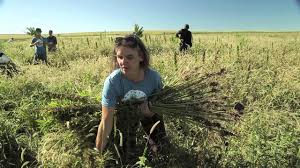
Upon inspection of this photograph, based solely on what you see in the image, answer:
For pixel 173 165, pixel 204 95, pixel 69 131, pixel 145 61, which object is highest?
pixel 145 61

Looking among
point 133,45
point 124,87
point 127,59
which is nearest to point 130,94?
point 124,87

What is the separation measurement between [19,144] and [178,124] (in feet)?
5.78

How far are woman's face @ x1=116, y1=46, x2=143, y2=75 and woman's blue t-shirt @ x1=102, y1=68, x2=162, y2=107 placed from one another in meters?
0.10

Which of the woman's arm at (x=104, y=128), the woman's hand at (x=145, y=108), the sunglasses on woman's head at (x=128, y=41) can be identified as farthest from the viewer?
the woman's hand at (x=145, y=108)

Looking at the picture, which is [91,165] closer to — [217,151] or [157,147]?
[157,147]

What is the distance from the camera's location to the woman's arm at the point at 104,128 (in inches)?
145

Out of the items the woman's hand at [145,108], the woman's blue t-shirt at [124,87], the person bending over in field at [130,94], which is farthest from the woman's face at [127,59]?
the woman's hand at [145,108]

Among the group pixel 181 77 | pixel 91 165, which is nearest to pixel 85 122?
pixel 91 165

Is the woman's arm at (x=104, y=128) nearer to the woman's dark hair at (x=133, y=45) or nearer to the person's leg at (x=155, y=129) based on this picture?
the person's leg at (x=155, y=129)

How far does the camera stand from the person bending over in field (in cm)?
374

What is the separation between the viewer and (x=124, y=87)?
3.91 meters

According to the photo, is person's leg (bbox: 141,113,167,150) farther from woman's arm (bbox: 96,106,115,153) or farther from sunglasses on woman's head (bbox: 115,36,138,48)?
sunglasses on woman's head (bbox: 115,36,138,48)

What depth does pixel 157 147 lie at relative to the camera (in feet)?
13.0

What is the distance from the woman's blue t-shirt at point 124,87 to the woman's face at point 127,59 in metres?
0.10
